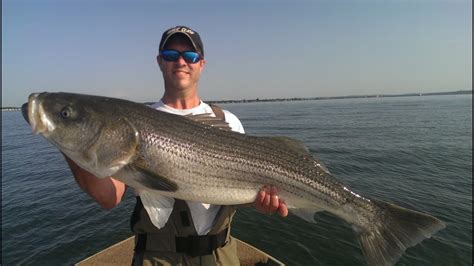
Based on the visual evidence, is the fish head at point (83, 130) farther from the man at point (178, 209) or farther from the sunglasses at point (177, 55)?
the sunglasses at point (177, 55)

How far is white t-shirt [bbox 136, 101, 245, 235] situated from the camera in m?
3.87

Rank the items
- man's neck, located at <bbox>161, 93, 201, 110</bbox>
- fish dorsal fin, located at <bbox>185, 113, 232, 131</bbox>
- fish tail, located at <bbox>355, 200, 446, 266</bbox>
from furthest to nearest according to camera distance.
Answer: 1. man's neck, located at <bbox>161, 93, 201, 110</bbox>
2. fish dorsal fin, located at <bbox>185, 113, 232, 131</bbox>
3. fish tail, located at <bbox>355, 200, 446, 266</bbox>

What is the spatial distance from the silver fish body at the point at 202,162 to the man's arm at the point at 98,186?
205 millimetres

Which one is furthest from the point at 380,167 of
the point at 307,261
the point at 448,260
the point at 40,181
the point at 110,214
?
the point at 40,181

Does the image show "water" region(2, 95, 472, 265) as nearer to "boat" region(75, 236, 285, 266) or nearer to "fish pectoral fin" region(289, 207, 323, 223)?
"boat" region(75, 236, 285, 266)

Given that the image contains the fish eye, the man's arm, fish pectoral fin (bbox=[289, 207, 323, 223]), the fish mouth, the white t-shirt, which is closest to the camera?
the fish mouth

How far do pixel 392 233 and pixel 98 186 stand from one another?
3.80m

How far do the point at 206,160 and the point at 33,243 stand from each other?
12.1 m

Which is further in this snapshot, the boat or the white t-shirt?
the boat

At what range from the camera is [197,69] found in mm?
4641

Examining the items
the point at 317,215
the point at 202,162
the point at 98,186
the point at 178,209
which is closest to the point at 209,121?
the point at 202,162

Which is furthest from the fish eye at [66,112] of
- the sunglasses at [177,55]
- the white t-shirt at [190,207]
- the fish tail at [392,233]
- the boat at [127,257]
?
the boat at [127,257]

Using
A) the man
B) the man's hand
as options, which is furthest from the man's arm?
the man's hand

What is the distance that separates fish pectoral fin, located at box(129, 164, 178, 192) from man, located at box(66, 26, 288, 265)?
0.99 ft
